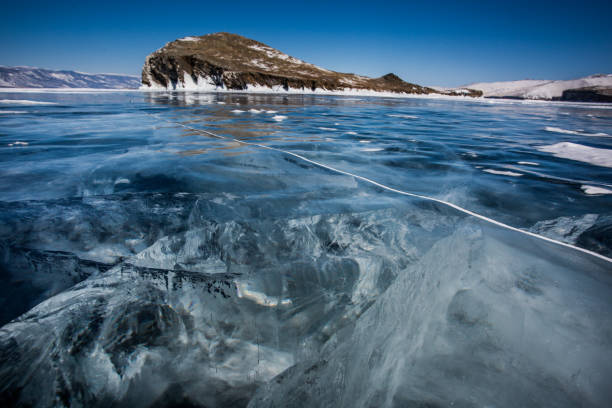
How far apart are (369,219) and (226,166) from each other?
180 cm

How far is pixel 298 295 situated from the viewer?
3.60 ft

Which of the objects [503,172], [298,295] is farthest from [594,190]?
[298,295]

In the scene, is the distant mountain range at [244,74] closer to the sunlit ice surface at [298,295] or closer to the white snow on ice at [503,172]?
the white snow on ice at [503,172]

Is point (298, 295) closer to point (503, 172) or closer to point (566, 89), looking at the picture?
point (503, 172)

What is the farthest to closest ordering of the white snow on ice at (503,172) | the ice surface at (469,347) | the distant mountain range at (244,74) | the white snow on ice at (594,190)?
the distant mountain range at (244,74) < the white snow on ice at (503,172) < the white snow on ice at (594,190) < the ice surface at (469,347)

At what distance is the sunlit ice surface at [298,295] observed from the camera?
2.47 feet

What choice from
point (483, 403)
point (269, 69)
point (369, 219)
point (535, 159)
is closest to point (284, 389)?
→ point (483, 403)

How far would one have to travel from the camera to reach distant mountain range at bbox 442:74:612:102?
4956 centimetres

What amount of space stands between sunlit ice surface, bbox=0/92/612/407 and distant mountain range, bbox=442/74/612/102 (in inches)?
2882

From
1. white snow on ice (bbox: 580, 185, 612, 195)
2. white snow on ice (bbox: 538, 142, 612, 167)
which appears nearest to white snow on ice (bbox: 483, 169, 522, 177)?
white snow on ice (bbox: 580, 185, 612, 195)

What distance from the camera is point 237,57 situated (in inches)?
2616

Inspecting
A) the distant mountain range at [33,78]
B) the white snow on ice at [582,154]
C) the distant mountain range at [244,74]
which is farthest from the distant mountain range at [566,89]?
the distant mountain range at [33,78]

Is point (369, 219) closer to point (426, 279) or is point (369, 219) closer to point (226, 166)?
point (426, 279)

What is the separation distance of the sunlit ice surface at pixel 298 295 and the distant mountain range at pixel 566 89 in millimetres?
73211
